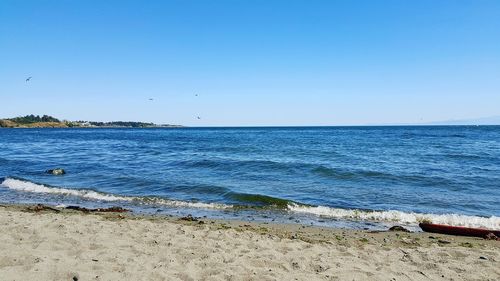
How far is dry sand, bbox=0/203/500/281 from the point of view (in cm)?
623

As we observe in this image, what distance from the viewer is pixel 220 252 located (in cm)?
741

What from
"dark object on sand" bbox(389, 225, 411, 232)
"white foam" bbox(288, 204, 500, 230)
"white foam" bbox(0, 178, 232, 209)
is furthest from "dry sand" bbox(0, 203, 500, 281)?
"white foam" bbox(0, 178, 232, 209)

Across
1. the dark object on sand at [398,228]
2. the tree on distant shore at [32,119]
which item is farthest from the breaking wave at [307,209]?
the tree on distant shore at [32,119]

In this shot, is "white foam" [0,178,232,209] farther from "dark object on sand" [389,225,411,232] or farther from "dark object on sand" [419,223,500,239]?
"dark object on sand" [419,223,500,239]

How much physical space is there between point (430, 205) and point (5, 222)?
1392 cm

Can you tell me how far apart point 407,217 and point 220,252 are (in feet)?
25.1

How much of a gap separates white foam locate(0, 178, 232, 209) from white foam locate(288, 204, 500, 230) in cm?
373

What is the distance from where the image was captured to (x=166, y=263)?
Answer: 6648 millimetres

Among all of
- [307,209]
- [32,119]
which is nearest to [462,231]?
[307,209]

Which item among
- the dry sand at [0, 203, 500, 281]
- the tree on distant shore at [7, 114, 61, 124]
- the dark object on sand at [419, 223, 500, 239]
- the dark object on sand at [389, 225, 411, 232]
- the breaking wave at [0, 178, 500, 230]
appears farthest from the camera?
the tree on distant shore at [7, 114, 61, 124]

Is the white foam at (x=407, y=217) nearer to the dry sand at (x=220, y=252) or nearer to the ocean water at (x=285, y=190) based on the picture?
the ocean water at (x=285, y=190)

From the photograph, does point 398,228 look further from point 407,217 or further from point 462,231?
point 407,217

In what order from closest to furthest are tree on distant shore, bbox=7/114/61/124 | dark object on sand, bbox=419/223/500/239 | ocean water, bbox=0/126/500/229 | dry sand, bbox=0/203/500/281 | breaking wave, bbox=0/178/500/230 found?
dry sand, bbox=0/203/500/281, dark object on sand, bbox=419/223/500/239, breaking wave, bbox=0/178/500/230, ocean water, bbox=0/126/500/229, tree on distant shore, bbox=7/114/61/124

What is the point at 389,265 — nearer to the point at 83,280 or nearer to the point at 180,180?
the point at 83,280
